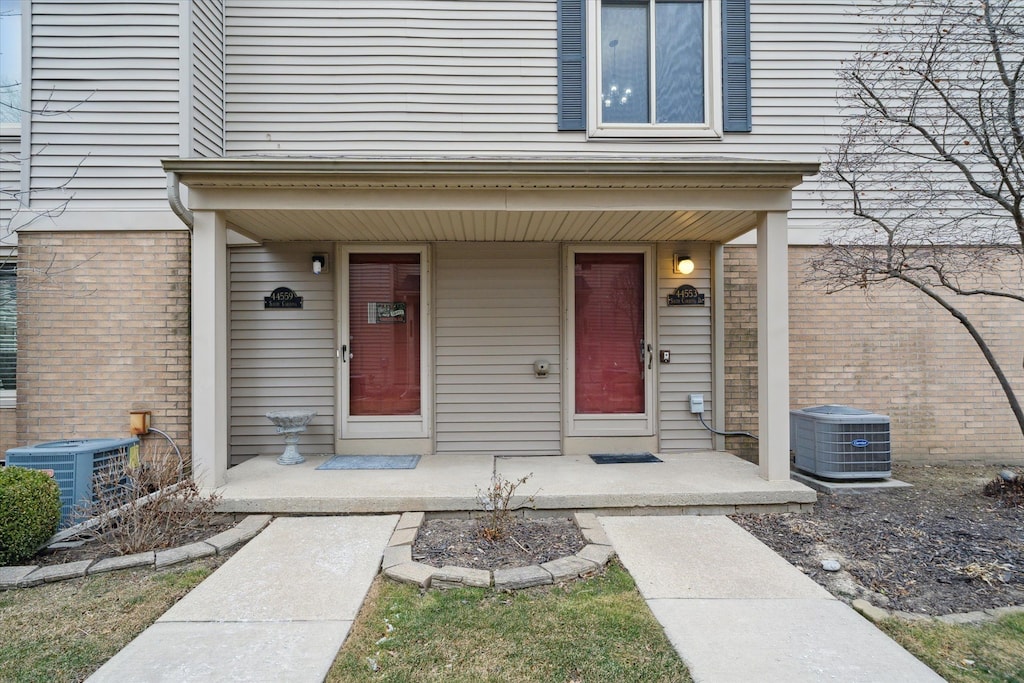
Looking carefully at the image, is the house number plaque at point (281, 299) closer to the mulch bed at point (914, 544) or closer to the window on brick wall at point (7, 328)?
the window on brick wall at point (7, 328)

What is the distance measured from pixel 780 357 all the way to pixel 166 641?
4457mm

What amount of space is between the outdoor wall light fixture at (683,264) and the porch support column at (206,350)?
14.3 ft

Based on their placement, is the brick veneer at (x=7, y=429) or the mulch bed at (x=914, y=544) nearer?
the mulch bed at (x=914, y=544)

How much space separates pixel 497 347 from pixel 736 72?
3975mm

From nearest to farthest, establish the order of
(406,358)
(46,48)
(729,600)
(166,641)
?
1. (166,641)
2. (729,600)
3. (46,48)
4. (406,358)

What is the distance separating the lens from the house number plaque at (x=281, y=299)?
5.41 meters

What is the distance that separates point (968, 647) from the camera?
7.77 feet

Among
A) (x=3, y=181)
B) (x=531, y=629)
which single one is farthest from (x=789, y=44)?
(x=3, y=181)

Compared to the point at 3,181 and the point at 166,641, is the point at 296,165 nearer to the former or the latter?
the point at 166,641

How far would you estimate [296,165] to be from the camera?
3.92 meters

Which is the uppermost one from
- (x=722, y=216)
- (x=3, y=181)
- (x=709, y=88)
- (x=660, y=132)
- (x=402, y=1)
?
(x=402, y=1)

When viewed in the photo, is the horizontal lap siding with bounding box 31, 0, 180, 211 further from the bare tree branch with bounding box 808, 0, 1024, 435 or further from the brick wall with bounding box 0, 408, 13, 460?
the bare tree branch with bounding box 808, 0, 1024, 435

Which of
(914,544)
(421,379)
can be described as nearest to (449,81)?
(421,379)

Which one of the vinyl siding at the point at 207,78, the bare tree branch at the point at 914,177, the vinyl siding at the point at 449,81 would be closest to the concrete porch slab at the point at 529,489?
A: the bare tree branch at the point at 914,177
